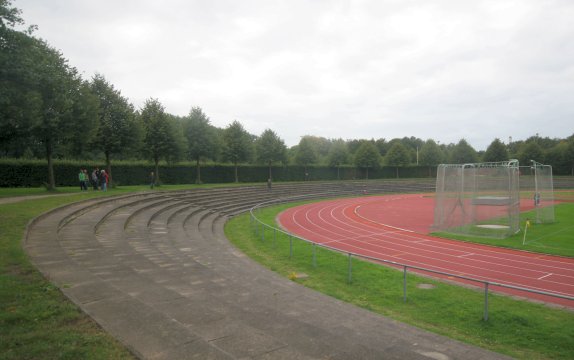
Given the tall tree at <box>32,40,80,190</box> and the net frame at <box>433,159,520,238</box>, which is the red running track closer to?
the net frame at <box>433,159,520,238</box>

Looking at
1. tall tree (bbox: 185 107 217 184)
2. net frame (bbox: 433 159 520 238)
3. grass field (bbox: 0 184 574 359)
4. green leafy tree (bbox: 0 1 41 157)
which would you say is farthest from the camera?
tall tree (bbox: 185 107 217 184)

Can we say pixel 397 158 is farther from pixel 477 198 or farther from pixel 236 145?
pixel 477 198

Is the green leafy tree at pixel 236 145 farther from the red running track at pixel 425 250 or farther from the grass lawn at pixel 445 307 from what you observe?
the grass lawn at pixel 445 307

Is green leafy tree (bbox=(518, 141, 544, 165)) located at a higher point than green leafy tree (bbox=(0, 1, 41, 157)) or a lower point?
lower

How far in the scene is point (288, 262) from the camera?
1439 cm

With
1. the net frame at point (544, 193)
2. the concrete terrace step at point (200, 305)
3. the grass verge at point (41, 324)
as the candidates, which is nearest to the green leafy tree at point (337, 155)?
the net frame at point (544, 193)

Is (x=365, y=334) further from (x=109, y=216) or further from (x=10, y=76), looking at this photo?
(x=10, y=76)

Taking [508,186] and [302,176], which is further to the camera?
[302,176]

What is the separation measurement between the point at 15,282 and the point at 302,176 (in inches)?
2093

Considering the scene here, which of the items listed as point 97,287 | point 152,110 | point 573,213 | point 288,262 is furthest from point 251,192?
point 97,287

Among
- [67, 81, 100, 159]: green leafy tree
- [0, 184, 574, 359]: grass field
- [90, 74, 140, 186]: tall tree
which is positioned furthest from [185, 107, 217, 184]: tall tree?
[0, 184, 574, 359]: grass field

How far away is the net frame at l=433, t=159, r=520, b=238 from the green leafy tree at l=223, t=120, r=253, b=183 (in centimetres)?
2961

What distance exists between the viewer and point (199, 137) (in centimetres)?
4272

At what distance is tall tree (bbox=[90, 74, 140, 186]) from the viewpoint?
99.6 feet
